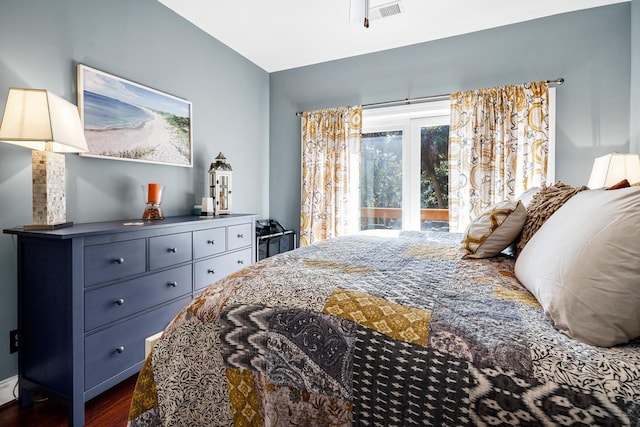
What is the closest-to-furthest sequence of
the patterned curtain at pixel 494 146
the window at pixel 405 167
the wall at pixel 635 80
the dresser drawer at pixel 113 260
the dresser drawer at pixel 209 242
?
the dresser drawer at pixel 113 260
the dresser drawer at pixel 209 242
the wall at pixel 635 80
the patterned curtain at pixel 494 146
the window at pixel 405 167

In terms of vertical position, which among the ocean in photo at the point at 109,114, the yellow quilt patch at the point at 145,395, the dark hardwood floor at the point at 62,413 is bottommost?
the dark hardwood floor at the point at 62,413

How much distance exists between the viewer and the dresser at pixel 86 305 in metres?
1.46

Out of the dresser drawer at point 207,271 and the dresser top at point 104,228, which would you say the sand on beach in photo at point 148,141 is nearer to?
the dresser top at point 104,228

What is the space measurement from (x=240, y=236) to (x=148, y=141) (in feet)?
3.40

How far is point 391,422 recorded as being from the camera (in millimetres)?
666

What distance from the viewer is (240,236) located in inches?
104

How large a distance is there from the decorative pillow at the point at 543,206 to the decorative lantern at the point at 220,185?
7.61ft

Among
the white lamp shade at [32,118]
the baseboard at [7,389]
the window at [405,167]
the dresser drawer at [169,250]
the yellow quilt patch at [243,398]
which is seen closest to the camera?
the yellow quilt patch at [243,398]

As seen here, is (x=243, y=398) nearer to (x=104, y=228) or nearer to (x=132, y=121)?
(x=104, y=228)

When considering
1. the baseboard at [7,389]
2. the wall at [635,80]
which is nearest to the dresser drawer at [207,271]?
the baseboard at [7,389]

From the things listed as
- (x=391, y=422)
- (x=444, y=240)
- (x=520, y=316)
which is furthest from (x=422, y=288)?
(x=444, y=240)

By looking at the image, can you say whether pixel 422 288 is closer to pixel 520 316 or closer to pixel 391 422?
pixel 520 316

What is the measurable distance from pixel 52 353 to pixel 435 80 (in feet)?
11.8

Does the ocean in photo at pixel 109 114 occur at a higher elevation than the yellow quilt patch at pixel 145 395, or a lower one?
higher
